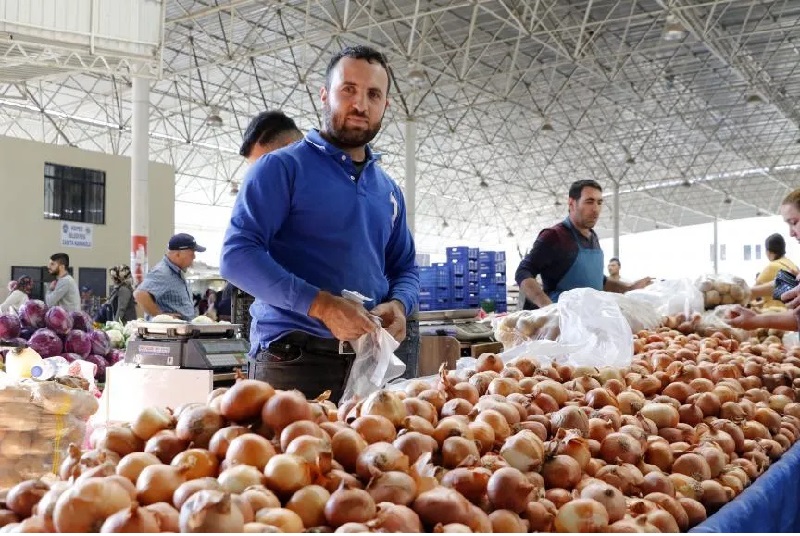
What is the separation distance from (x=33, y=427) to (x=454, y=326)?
481cm

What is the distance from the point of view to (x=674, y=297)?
15.5 feet

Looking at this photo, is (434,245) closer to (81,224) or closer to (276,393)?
(81,224)

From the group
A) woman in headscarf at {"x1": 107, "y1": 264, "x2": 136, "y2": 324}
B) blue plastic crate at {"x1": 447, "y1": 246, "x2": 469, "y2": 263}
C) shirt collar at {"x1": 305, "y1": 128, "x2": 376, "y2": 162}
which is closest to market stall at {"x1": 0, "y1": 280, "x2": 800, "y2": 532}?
shirt collar at {"x1": 305, "y1": 128, "x2": 376, "y2": 162}

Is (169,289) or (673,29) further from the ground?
(673,29)

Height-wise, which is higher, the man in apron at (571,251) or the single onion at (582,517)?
the man in apron at (571,251)

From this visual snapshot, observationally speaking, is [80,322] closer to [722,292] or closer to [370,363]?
[370,363]

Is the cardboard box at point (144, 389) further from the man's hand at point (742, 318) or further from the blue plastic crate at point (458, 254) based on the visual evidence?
the blue plastic crate at point (458, 254)

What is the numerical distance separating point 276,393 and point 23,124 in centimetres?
2454

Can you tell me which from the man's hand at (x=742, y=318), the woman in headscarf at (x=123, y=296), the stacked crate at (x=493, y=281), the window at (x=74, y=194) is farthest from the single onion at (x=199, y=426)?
the window at (x=74, y=194)

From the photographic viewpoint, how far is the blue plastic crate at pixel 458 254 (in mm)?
9719

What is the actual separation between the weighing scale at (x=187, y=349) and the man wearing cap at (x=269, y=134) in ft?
2.98

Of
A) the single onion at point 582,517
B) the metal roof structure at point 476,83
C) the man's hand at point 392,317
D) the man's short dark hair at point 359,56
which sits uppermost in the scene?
the metal roof structure at point 476,83

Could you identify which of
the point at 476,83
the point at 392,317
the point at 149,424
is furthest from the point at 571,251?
the point at 476,83

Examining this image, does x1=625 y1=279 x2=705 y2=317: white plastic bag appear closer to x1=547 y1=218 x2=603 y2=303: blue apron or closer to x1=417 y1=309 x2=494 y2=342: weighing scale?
x1=547 y1=218 x2=603 y2=303: blue apron
